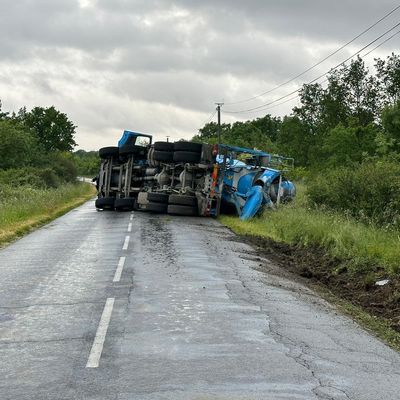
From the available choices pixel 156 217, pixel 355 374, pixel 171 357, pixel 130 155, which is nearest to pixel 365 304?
pixel 355 374

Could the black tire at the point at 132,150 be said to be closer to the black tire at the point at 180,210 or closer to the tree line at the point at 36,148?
the black tire at the point at 180,210

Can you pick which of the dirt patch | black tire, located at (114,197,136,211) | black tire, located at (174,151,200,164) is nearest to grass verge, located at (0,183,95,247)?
black tire, located at (114,197,136,211)

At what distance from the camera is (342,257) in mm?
12805

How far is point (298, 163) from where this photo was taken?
6400cm

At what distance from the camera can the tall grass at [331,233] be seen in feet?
39.0

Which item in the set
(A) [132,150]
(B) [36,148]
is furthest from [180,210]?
(B) [36,148]

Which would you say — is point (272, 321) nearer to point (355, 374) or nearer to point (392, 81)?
point (355, 374)

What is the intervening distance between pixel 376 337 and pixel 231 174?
1671cm

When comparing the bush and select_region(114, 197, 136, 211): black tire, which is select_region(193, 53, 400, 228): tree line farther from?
select_region(114, 197, 136, 211): black tire

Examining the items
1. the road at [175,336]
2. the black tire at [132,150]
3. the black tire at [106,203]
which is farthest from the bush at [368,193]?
the black tire at [106,203]

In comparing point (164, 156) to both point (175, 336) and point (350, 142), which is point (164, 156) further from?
point (350, 142)

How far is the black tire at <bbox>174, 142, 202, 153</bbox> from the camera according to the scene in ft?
76.8

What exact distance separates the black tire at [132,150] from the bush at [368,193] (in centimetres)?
871

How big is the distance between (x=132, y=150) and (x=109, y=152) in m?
1.55
